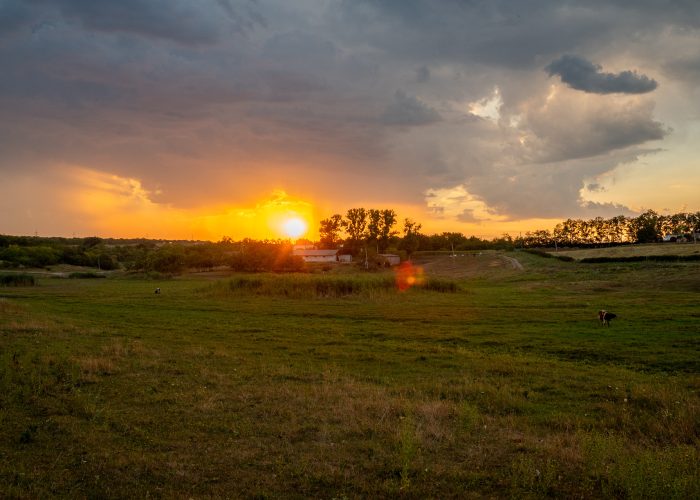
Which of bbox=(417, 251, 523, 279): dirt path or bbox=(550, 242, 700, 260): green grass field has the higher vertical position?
bbox=(550, 242, 700, 260): green grass field

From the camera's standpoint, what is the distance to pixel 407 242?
176750mm

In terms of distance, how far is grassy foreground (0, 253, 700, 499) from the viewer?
9.52 m

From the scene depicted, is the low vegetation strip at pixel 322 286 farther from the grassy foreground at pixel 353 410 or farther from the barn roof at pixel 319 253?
the barn roof at pixel 319 253

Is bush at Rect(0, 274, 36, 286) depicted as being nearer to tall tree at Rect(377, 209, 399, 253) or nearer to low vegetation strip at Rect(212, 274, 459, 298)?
low vegetation strip at Rect(212, 274, 459, 298)

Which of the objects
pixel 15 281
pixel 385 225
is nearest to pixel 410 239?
pixel 385 225

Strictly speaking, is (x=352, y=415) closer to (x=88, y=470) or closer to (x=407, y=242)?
(x=88, y=470)

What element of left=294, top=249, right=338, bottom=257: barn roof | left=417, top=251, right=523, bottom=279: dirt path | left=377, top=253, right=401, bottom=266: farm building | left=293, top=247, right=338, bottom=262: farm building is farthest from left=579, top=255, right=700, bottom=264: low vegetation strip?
left=294, top=249, right=338, bottom=257: barn roof

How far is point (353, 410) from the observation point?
45.0 ft

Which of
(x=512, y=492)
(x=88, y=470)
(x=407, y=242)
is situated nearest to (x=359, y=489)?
(x=512, y=492)

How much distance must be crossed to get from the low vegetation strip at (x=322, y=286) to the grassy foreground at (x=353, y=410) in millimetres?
24318

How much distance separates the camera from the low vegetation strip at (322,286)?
5638cm

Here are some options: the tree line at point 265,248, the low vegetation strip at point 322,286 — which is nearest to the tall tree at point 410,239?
the tree line at point 265,248

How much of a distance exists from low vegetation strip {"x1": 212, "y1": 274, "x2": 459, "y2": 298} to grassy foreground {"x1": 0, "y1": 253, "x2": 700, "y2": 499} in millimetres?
24318

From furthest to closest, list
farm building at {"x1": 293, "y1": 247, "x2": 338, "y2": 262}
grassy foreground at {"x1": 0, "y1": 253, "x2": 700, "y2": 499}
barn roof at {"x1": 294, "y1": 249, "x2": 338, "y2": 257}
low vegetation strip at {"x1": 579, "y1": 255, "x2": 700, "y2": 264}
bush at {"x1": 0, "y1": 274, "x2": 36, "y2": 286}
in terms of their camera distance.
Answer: barn roof at {"x1": 294, "y1": 249, "x2": 338, "y2": 257} < farm building at {"x1": 293, "y1": 247, "x2": 338, "y2": 262} < bush at {"x1": 0, "y1": 274, "x2": 36, "y2": 286} < low vegetation strip at {"x1": 579, "y1": 255, "x2": 700, "y2": 264} < grassy foreground at {"x1": 0, "y1": 253, "x2": 700, "y2": 499}
